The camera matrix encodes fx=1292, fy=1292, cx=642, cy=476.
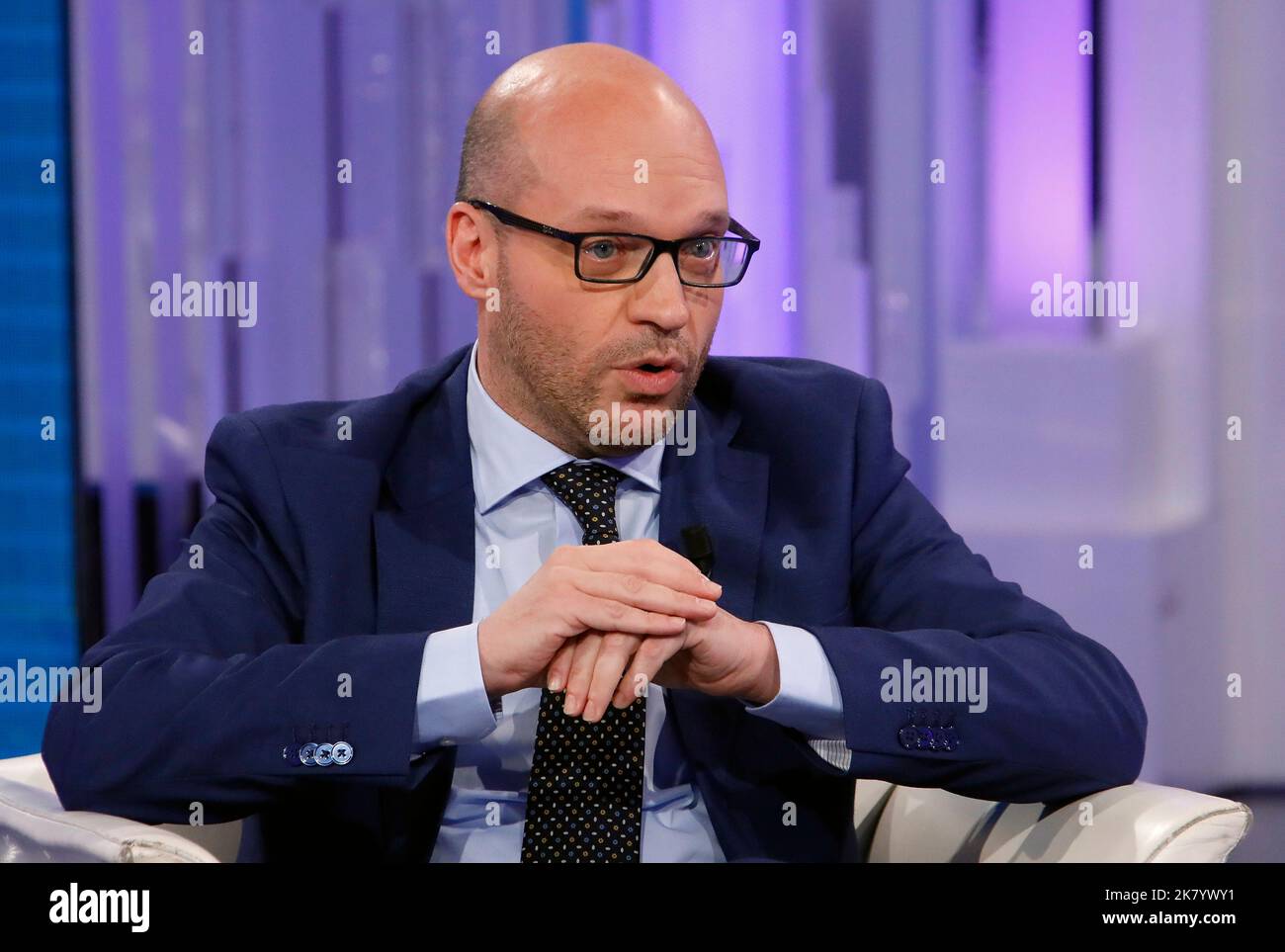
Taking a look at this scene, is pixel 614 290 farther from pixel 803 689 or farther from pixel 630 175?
pixel 803 689

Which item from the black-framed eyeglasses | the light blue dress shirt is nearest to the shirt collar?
the light blue dress shirt

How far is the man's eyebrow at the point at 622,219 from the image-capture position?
167cm

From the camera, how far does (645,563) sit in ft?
4.67

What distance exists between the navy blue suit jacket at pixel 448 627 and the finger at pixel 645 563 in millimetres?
224

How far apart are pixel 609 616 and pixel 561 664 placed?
0.09 metres

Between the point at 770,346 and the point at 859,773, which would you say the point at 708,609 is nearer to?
the point at 859,773

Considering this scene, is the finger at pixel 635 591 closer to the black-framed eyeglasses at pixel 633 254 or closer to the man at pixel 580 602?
the man at pixel 580 602

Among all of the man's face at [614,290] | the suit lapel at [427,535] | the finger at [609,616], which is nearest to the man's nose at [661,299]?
the man's face at [614,290]

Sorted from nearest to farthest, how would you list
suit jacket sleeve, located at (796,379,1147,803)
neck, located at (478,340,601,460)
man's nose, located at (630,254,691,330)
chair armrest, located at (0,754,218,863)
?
1. chair armrest, located at (0,754,218,863)
2. suit jacket sleeve, located at (796,379,1147,803)
3. man's nose, located at (630,254,691,330)
4. neck, located at (478,340,601,460)

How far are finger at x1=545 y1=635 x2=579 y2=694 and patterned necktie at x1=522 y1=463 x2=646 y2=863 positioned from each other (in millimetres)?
134

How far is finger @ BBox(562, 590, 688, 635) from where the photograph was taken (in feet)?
4.60

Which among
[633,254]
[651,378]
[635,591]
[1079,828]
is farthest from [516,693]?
[1079,828]

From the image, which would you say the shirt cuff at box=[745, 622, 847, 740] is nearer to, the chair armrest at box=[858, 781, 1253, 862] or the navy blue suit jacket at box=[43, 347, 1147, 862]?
the navy blue suit jacket at box=[43, 347, 1147, 862]
